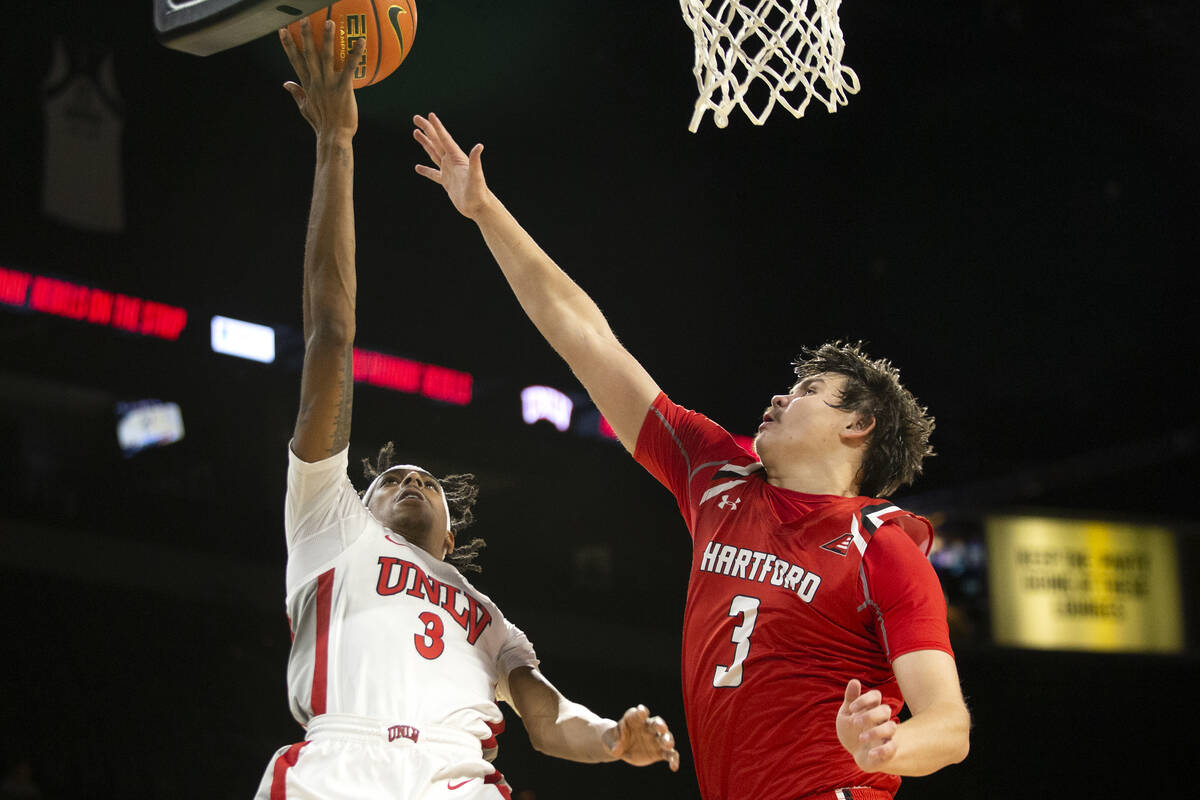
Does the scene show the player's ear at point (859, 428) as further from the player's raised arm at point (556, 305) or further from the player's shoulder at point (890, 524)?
the player's raised arm at point (556, 305)

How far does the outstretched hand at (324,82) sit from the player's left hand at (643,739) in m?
1.46

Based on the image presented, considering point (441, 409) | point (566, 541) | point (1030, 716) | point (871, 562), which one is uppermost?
point (441, 409)

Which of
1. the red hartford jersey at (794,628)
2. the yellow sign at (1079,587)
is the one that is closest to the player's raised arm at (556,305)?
the red hartford jersey at (794,628)

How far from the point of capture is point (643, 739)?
2.27 meters

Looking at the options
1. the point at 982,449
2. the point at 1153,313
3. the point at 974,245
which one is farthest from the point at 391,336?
the point at 1153,313

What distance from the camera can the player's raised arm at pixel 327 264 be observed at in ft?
8.68

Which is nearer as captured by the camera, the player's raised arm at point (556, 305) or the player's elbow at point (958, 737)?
the player's elbow at point (958, 737)

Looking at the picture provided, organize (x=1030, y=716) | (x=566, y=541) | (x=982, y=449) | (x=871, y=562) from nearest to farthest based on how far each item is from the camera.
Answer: (x=871, y=562), (x=1030, y=716), (x=566, y=541), (x=982, y=449)

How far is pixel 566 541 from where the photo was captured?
12.8 metres

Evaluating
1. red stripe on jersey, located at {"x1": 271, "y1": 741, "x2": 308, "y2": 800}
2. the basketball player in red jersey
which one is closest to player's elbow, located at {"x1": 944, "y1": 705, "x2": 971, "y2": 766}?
the basketball player in red jersey

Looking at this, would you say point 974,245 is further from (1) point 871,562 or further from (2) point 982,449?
(1) point 871,562

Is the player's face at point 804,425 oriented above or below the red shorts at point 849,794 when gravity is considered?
above

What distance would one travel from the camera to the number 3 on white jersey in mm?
2525

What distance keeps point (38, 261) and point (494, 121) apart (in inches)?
157
